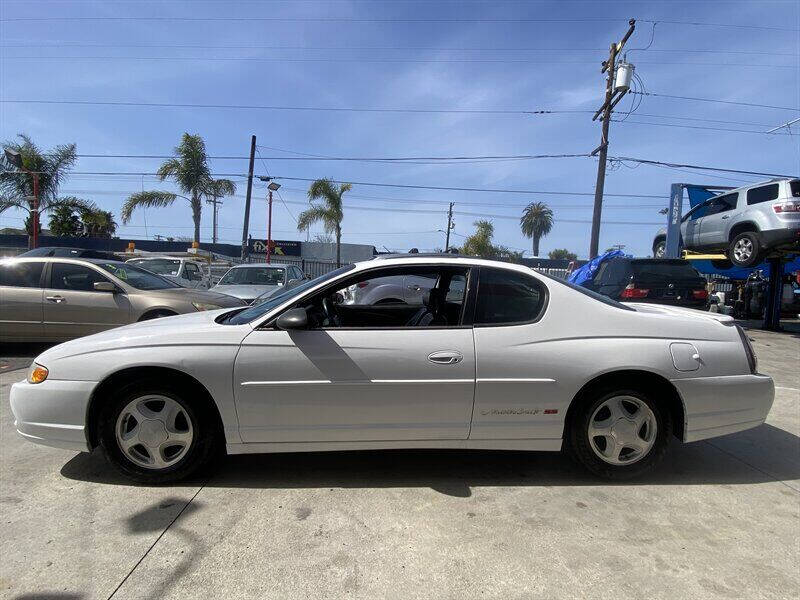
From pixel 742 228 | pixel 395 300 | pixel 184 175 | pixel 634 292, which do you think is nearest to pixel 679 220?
pixel 742 228

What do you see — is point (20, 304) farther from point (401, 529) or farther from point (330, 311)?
point (401, 529)

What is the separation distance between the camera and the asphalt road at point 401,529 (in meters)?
2.21

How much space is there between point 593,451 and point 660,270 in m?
7.08

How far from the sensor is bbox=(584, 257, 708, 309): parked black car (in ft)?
29.4

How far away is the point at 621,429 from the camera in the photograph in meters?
3.16

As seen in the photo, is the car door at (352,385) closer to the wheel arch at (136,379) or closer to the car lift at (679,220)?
the wheel arch at (136,379)

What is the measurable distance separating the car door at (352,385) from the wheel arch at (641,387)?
2.39ft

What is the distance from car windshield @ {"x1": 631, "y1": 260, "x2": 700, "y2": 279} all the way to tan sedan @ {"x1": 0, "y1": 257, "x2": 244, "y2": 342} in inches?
293

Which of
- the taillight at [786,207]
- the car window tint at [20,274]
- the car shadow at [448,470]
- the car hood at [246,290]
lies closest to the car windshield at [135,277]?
the car window tint at [20,274]

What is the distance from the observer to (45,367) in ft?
10.1

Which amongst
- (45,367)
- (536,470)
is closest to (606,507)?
(536,470)

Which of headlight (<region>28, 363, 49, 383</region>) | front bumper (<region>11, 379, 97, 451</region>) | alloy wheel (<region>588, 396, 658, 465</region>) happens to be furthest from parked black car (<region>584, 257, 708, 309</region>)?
headlight (<region>28, 363, 49, 383</region>)

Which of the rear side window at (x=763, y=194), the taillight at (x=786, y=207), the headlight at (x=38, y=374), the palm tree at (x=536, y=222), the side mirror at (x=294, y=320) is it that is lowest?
the headlight at (x=38, y=374)

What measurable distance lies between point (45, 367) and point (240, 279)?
24.8 feet
